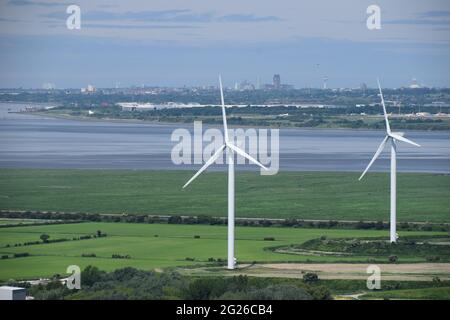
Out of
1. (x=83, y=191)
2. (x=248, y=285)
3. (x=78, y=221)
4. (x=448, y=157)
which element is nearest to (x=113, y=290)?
(x=248, y=285)

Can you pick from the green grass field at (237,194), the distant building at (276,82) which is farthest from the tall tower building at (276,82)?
the green grass field at (237,194)

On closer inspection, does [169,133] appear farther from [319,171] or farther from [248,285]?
[248,285]
